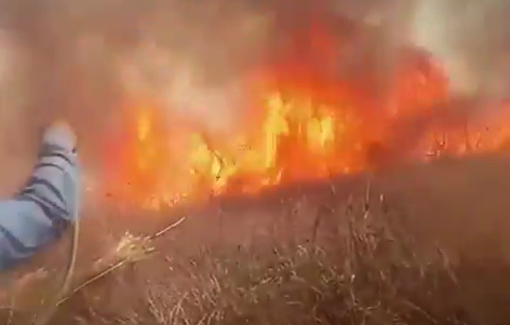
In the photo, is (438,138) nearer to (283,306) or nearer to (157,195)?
(283,306)

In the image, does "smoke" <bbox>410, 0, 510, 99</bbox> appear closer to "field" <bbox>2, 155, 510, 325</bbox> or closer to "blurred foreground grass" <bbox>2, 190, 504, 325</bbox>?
"field" <bbox>2, 155, 510, 325</bbox>

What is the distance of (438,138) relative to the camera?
2.07 meters

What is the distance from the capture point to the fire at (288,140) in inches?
81.1

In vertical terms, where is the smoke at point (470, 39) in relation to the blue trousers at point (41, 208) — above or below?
below

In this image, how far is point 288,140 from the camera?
2.08 meters

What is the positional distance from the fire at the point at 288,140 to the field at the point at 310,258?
4 centimetres

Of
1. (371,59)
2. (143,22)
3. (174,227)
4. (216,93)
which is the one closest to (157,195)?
(174,227)

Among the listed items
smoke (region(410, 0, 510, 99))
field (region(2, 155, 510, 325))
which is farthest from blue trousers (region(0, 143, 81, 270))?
smoke (region(410, 0, 510, 99))

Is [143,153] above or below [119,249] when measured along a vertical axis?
above

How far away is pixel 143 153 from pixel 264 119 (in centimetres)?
30

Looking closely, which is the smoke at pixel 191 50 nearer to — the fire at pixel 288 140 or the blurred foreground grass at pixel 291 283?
the fire at pixel 288 140

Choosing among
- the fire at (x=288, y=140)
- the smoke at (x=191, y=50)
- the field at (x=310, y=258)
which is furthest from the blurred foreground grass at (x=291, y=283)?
the smoke at (x=191, y=50)

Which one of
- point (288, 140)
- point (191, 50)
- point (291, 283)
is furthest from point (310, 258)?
point (191, 50)

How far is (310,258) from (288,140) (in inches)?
11.4
